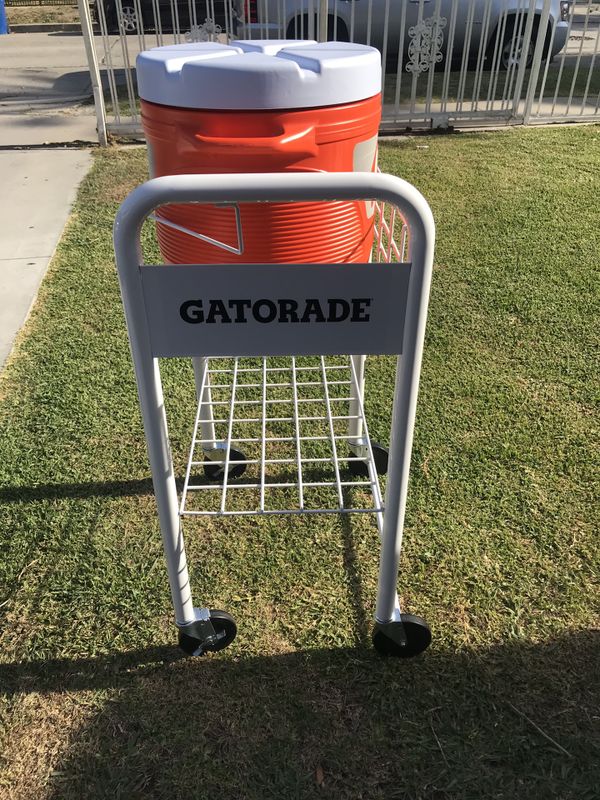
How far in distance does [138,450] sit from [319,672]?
1.14m

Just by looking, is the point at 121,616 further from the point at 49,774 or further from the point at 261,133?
the point at 261,133

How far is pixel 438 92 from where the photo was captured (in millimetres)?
7957

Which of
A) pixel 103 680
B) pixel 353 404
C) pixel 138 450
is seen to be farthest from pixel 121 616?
pixel 353 404

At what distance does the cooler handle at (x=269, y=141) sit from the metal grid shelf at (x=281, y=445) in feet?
2.52

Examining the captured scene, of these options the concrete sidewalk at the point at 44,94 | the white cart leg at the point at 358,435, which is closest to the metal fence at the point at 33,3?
the concrete sidewalk at the point at 44,94

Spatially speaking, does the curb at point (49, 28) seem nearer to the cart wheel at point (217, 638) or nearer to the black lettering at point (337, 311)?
the cart wheel at point (217, 638)

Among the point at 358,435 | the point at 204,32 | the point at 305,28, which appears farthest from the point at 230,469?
the point at 305,28

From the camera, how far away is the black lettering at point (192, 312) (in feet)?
4.04

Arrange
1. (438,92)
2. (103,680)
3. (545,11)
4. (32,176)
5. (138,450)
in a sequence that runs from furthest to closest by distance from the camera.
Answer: (438,92), (545,11), (32,176), (138,450), (103,680)

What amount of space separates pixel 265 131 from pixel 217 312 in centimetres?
40

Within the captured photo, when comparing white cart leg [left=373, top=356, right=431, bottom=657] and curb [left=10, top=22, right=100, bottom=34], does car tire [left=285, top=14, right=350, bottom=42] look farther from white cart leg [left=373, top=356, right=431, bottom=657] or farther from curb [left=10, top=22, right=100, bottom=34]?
curb [left=10, top=22, right=100, bottom=34]

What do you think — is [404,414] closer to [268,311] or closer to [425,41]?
[268,311]

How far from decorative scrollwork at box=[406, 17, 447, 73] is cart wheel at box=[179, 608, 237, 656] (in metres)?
6.06

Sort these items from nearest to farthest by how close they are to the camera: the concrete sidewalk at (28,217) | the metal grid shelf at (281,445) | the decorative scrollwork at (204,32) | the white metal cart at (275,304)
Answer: the white metal cart at (275,304), the metal grid shelf at (281,445), the concrete sidewalk at (28,217), the decorative scrollwork at (204,32)
